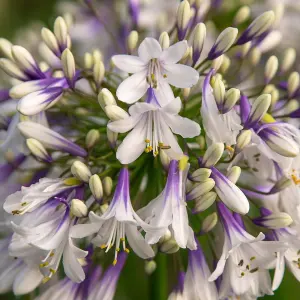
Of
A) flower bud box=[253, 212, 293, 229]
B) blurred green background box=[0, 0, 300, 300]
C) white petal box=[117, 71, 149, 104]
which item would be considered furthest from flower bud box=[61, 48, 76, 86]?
blurred green background box=[0, 0, 300, 300]

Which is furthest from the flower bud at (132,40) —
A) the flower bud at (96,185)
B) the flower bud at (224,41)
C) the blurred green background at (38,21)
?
the blurred green background at (38,21)

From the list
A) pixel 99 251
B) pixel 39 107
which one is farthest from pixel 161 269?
pixel 39 107

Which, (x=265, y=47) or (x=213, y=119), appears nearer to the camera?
(x=213, y=119)

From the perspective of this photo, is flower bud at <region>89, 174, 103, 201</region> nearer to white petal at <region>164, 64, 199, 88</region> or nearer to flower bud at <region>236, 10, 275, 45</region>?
white petal at <region>164, 64, 199, 88</region>

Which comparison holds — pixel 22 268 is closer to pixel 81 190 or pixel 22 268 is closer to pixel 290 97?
pixel 81 190

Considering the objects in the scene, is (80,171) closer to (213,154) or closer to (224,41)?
(213,154)

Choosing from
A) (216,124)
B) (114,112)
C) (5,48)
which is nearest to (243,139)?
(216,124)

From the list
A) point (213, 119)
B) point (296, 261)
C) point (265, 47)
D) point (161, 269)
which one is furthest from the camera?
point (265, 47)
